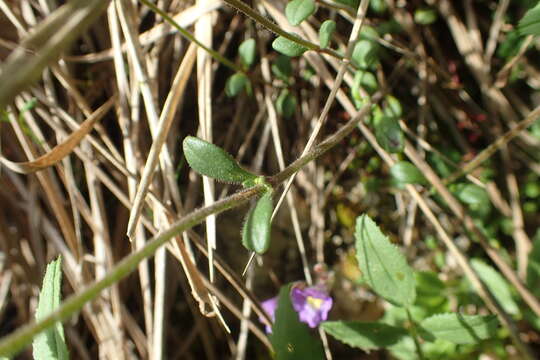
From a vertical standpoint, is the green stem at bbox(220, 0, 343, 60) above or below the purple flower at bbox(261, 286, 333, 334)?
above

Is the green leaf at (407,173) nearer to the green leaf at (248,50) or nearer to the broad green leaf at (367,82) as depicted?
the broad green leaf at (367,82)

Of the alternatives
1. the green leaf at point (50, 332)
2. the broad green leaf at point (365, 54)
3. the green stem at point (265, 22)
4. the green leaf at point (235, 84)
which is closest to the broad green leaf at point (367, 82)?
the broad green leaf at point (365, 54)

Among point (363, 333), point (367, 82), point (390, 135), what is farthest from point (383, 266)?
point (367, 82)

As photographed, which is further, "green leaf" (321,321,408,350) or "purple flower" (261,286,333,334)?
"purple flower" (261,286,333,334)

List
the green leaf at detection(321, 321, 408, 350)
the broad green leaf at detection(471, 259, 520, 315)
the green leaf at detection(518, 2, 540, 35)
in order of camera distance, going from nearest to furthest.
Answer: the green leaf at detection(518, 2, 540, 35)
the green leaf at detection(321, 321, 408, 350)
the broad green leaf at detection(471, 259, 520, 315)

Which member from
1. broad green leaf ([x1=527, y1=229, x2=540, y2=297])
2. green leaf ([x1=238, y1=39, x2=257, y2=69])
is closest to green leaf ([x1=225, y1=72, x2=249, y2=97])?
green leaf ([x1=238, y1=39, x2=257, y2=69])

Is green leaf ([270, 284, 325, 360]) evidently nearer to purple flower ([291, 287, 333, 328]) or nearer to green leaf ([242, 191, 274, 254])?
purple flower ([291, 287, 333, 328])

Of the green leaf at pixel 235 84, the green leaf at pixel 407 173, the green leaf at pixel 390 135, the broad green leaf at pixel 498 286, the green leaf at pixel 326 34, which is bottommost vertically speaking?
the broad green leaf at pixel 498 286
